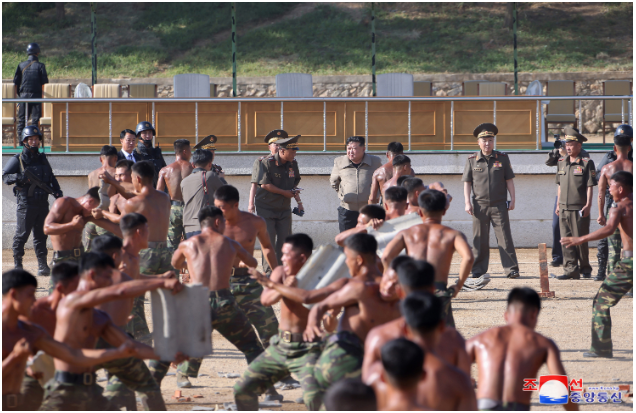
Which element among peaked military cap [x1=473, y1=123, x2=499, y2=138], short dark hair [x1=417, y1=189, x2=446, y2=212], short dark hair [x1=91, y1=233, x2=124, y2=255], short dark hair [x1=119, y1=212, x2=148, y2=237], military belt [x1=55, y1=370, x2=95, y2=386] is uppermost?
peaked military cap [x1=473, y1=123, x2=499, y2=138]

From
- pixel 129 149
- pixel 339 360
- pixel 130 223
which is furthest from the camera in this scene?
pixel 129 149

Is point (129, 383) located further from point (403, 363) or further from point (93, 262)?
point (403, 363)

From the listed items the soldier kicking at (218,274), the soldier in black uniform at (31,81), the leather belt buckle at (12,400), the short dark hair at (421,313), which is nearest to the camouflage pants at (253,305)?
the soldier kicking at (218,274)

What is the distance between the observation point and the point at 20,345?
3982 mm

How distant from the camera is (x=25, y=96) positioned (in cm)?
1493

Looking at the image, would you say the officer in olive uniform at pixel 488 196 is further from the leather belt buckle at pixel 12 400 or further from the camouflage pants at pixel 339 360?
→ the leather belt buckle at pixel 12 400

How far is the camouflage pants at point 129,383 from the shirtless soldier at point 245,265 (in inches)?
53.8

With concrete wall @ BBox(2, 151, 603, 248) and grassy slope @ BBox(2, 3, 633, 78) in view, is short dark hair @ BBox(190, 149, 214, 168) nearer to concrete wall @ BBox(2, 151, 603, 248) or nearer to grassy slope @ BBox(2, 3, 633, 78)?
concrete wall @ BBox(2, 151, 603, 248)

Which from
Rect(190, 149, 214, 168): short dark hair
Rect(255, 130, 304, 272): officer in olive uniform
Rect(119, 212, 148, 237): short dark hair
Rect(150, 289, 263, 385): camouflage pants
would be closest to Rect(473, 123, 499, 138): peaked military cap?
Rect(255, 130, 304, 272): officer in olive uniform

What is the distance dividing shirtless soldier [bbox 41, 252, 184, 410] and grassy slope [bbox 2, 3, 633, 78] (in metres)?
25.6

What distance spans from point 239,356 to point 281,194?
10.8 ft

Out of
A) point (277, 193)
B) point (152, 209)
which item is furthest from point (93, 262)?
point (277, 193)

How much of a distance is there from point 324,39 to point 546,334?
1038 inches

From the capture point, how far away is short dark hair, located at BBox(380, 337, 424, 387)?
9.75 feet
